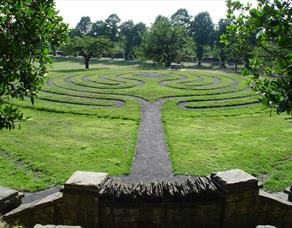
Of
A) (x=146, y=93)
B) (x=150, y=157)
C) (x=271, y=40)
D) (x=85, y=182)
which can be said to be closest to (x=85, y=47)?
(x=146, y=93)

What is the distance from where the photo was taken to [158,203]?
36.2 ft

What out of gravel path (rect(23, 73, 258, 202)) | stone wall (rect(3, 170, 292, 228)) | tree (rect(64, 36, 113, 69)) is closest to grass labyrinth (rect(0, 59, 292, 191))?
gravel path (rect(23, 73, 258, 202))

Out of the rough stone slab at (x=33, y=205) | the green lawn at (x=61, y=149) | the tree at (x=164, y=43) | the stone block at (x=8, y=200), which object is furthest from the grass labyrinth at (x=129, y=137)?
the tree at (x=164, y=43)

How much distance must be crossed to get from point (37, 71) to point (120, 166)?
33.0ft

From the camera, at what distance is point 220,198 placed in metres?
11.3

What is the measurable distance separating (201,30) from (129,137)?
318ft

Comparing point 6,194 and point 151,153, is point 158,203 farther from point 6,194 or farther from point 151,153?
point 151,153

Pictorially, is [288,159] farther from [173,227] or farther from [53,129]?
[53,129]

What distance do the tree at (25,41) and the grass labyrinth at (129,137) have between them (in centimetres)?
629

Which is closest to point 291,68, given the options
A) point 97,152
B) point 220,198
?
point 220,198

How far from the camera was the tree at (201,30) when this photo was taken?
366ft

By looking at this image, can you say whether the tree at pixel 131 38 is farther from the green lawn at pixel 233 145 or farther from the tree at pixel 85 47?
the green lawn at pixel 233 145

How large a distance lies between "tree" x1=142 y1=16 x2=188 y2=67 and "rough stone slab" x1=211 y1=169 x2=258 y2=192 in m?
80.5

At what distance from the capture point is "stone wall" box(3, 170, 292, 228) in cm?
1104
